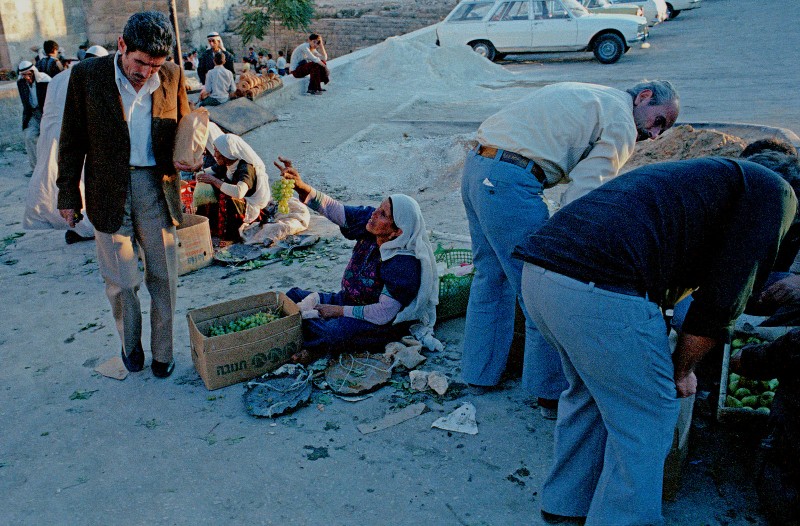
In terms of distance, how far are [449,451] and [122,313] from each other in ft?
6.86

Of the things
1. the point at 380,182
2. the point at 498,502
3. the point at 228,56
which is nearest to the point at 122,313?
the point at 498,502

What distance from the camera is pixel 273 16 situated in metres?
23.2

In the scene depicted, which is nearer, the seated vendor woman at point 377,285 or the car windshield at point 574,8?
the seated vendor woman at point 377,285

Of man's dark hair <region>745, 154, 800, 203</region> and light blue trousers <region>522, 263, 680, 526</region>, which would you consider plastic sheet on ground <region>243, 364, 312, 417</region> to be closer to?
light blue trousers <region>522, 263, 680, 526</region>

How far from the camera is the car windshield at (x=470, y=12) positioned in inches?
722

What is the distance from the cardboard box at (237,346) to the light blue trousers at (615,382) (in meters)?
1.93

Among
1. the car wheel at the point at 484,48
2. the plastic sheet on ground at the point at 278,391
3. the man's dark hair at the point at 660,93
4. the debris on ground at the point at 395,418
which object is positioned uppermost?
the man's dark hair at the point at 660,93

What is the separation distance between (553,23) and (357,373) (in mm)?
15984

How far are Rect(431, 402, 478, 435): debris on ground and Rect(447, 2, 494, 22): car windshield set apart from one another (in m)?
16.4

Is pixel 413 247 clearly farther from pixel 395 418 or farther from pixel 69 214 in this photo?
pixel 69 214

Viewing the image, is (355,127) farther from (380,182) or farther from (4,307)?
(4,307)

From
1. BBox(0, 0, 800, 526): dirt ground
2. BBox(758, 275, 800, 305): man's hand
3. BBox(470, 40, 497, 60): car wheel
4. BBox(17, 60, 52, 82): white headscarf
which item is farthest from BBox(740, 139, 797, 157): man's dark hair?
BBox(470, 40, 497, 60): car wheel

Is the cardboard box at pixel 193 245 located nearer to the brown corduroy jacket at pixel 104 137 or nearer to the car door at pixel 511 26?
the brown corduroy jacket at pixel 104 137

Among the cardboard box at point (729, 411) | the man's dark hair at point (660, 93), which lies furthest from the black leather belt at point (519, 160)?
the cardboard box at point (729, 411)
